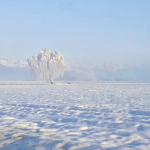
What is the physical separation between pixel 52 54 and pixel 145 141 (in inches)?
6076

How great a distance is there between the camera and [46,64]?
158750 mm

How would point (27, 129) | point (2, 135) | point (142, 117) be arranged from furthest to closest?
point (142, 117) < point (27, 129) < point (2, 135)

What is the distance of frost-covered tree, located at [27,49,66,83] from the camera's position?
513ft

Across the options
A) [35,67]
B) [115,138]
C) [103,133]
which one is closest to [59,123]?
[103,133]

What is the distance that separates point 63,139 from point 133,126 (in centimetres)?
287

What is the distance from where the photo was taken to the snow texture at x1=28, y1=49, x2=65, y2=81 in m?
156

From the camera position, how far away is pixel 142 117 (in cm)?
1003

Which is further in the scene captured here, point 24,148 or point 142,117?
point 142,117

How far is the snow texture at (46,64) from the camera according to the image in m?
156

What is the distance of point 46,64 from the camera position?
15875 centimetres

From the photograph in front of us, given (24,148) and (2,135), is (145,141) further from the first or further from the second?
(2,135)

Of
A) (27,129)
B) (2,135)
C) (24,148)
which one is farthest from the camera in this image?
(27,129)

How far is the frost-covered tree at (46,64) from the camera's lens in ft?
513

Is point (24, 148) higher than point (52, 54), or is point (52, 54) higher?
point (52, 54)
